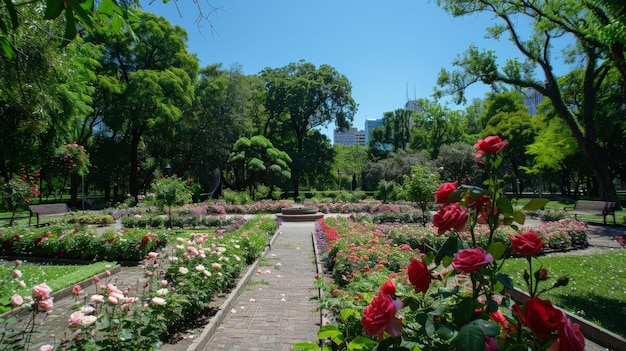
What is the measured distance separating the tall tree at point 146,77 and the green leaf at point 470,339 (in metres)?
25.5

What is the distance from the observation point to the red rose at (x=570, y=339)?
100 cm

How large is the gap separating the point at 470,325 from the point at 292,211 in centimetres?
1841

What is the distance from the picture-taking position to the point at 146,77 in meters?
23.5

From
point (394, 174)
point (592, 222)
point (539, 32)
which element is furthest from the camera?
point (394, 174)

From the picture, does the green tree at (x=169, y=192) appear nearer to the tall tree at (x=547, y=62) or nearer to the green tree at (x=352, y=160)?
the tall tree at (x=547, y=62)

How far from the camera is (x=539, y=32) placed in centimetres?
1827

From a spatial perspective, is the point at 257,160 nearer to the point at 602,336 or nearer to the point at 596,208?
the point at 596,208

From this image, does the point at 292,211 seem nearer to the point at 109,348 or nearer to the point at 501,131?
the point at 109,348

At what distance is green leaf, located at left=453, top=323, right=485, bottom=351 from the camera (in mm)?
1046

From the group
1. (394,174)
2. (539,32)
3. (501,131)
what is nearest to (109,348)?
(539,32)

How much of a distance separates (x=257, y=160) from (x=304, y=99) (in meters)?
10.7

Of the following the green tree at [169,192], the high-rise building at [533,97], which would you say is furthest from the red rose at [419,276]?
the high-rise building at [533,97]

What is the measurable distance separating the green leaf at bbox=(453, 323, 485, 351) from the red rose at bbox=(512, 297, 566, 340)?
16cm

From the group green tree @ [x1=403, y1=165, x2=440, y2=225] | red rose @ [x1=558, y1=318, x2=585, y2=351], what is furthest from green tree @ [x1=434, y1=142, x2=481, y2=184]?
red rose @ [x1=558, y1=318, x2=585, y2=351]
